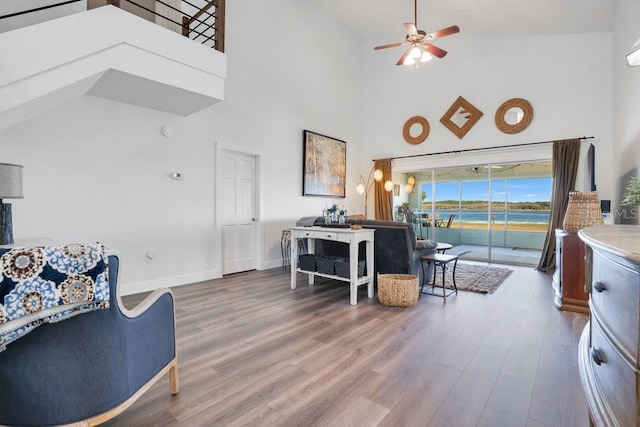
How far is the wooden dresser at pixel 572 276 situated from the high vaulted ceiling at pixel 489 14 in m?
3.94

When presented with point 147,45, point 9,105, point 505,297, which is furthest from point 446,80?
point 9,105

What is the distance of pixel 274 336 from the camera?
109 inches

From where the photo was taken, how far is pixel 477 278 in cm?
495

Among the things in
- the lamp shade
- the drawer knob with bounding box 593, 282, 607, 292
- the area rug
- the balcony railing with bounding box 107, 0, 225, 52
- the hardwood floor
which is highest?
the balcony railing with bounding box 107, 0, 225, 52

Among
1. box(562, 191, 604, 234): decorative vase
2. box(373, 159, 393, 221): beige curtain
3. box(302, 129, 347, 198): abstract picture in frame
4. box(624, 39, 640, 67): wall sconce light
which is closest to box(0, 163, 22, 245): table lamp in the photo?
box(624, 39, 640, 67): wall sconce light

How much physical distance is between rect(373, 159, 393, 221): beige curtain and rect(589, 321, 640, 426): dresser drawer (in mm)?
6608

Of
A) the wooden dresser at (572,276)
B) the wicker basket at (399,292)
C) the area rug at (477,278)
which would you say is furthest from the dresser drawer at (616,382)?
the area rug at (477,278)

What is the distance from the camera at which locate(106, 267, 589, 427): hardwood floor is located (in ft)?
5.64

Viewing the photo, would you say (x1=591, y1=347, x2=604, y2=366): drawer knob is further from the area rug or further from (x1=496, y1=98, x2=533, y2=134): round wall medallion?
(x1=496, y1=98, x2=533, y2=134): round wall medallion

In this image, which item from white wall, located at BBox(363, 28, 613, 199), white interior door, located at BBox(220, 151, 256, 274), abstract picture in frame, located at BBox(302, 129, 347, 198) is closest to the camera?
white interior door, located at BBox(220, 151, 256, 274)

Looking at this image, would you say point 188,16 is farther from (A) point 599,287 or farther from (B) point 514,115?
(B) point 514,115

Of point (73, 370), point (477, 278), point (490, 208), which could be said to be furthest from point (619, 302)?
point (490, 208)

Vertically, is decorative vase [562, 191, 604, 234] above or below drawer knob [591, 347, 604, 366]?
above

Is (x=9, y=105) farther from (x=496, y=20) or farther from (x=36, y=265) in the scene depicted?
(x=496, y=20)
